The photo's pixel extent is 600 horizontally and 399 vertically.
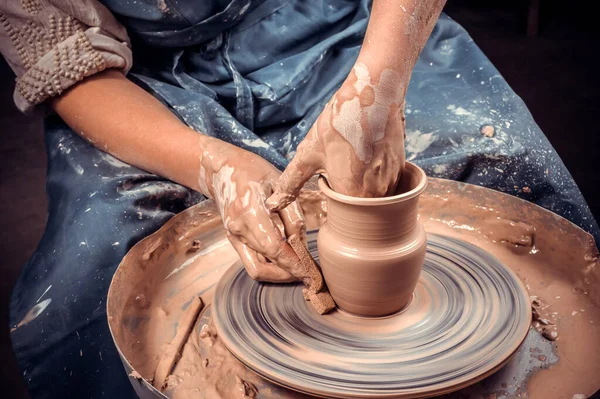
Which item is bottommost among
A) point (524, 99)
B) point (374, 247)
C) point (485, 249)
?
point (524, 99)

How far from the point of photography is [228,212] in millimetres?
1338

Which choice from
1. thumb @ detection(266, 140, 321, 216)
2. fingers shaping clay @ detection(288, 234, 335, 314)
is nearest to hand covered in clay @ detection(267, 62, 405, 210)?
thumb @ detection(266, 140, 321, 216)

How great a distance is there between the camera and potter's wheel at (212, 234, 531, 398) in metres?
1.05

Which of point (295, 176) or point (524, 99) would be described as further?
point (524, 99)

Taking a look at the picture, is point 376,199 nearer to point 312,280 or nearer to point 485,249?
point 312,280

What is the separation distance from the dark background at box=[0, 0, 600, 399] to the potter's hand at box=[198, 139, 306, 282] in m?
1.12

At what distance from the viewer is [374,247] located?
1.16 meters

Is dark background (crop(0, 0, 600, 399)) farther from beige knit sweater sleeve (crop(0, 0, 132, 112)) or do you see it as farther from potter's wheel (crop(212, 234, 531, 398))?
potter's wheel (crop(212, 234, 531, 398))

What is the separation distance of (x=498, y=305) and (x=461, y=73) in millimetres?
816

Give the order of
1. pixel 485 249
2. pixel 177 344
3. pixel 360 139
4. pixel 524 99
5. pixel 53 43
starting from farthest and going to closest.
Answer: pixel 524 99
pixel 53 43
pixel 485 249
pixel 177 344
pixel 360 139

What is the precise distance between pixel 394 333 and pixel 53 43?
3.39 feet

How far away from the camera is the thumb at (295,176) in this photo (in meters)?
1.15

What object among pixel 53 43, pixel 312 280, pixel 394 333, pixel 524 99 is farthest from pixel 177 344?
pixel 524 99

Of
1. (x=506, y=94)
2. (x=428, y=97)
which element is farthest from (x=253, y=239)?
(x=506, y=94)
